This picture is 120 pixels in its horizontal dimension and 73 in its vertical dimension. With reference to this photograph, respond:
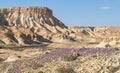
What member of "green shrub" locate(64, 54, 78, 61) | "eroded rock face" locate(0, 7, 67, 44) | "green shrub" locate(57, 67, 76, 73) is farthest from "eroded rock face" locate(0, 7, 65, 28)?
"green shrub" locate(57, 67, 76, 73)

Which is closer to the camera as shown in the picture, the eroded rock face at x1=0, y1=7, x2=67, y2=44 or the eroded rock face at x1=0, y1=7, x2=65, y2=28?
the eroded rock face at x1=0, y1=7, x2=67, y2=44

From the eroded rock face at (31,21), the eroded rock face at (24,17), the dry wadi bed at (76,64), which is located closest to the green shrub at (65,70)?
the dry wadi bed at (76,64)

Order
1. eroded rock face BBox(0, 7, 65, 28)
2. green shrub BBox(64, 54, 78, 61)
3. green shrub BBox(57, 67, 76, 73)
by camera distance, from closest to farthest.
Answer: green shrub BBox(57, 67, 76, 73)
green shrub BBox(64, 54, 78, 61)
eroded rock face BBox(0, 7, 65, 28)

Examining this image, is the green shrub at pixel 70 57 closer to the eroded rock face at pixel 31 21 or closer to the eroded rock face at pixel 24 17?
the eroded rock face at pixel 31 21

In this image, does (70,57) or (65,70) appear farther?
(70,57)

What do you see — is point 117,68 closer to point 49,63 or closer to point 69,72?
point 69,72

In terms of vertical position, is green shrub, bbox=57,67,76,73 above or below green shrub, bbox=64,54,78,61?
below

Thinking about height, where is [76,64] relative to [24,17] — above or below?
below

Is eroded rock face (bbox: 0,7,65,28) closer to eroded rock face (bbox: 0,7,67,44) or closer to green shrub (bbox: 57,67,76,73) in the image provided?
eroded rock face (bbox: 0,7,67,44)

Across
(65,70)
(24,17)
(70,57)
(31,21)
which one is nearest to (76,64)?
(65,70)

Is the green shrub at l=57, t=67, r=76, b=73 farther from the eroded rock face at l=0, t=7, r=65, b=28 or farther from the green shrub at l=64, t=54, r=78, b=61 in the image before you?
the eroded rock face at l=0, t=7, r=65, b=28

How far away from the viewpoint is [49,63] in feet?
65.2

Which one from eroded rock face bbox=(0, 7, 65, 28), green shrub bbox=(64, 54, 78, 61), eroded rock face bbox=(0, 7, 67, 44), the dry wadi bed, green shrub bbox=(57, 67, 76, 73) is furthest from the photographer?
eroded rock face bbox=(0, 7, 65, 28)

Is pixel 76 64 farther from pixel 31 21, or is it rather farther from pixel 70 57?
pixel 31 21
